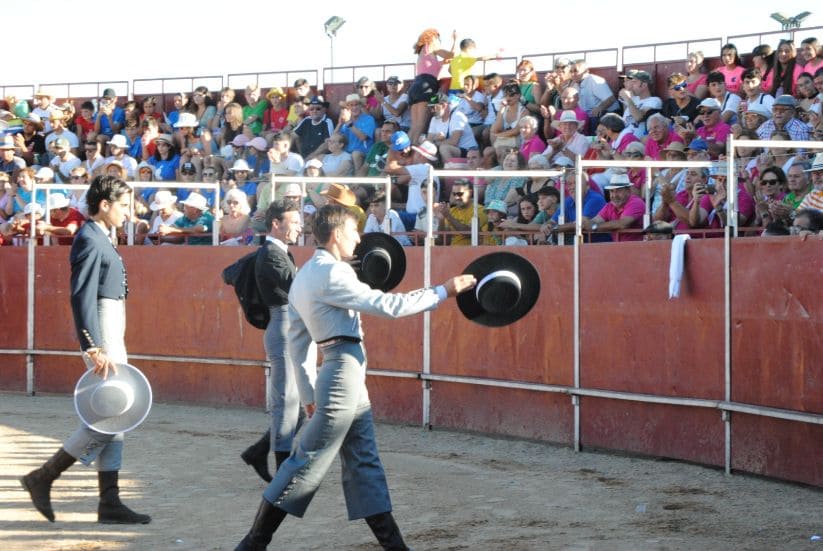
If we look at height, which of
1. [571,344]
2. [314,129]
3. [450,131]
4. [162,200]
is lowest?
[571,344]

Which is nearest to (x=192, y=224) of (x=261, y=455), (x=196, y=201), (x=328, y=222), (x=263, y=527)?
(x=196, y=201)

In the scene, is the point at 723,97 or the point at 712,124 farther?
the point at 723,97

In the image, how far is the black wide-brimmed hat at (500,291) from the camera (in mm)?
6922

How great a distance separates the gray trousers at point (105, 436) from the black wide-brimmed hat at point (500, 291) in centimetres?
209

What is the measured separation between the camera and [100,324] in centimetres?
764

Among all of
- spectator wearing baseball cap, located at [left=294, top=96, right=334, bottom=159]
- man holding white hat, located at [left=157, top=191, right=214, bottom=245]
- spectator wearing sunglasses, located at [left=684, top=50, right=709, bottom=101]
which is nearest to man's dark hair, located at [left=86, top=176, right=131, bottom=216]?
man holding white hat, located at [left=157, top=191, right=214, bottom=245]

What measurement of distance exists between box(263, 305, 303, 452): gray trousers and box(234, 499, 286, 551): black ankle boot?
219cm

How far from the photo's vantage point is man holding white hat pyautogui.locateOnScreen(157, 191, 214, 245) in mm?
15219

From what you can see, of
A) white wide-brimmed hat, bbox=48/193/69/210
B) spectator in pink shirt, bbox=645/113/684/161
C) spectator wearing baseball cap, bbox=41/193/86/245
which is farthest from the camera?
white wide-brimmed hat, bbox=48/193/69/210

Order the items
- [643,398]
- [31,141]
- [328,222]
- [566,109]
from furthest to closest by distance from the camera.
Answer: [31,141]
[566,109]
[643,398]
[328,222]

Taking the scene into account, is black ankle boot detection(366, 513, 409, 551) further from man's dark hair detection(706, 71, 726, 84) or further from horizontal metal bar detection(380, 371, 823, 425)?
man's dark hair detection(706, 71, 726, 84)

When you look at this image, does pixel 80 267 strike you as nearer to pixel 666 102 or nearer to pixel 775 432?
pixel 775 432

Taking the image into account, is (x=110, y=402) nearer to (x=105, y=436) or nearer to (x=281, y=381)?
(x=105, y=436)

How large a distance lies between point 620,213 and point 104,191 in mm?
5506
